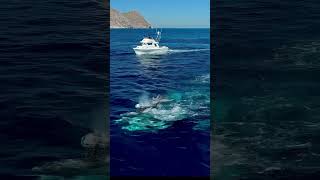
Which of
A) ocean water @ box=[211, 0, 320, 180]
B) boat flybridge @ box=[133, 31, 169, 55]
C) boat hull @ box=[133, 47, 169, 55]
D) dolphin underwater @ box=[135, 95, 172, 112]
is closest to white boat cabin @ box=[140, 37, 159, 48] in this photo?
boat flybridge @ box=[133, 31, 169, 55]

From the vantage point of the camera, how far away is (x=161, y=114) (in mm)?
19906

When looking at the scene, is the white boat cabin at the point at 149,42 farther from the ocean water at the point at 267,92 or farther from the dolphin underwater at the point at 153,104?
the ocean water at the point at 267,92

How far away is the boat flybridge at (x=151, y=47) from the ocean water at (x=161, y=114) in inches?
12.3

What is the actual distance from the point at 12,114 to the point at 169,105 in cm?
981

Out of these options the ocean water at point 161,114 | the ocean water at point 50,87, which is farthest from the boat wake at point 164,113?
the ocean water at point 50,87

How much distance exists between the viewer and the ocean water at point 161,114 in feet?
60.3

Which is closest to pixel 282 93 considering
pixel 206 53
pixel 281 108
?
pixel 281 108

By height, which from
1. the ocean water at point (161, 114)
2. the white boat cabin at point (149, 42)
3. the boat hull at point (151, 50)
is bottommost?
the ocean water at point (161, 114)

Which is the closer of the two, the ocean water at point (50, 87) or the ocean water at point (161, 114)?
the ocean water at point (50, 87)

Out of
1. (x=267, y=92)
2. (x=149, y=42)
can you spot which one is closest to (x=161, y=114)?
(x=267, y=92)

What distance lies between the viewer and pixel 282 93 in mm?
14023

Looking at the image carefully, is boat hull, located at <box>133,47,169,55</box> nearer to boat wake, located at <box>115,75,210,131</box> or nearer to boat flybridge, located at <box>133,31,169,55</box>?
boat flybridge, located at <box>133,31,169,55</box>

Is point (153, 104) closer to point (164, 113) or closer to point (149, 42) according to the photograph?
point (164, 113)

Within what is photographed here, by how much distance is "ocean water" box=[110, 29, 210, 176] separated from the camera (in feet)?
60.3
